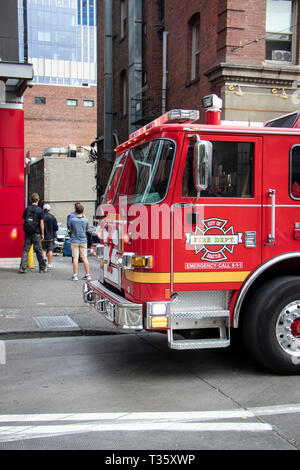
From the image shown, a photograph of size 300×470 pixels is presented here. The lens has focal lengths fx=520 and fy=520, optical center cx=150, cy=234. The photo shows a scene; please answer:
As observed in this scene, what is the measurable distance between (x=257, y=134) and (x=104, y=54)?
22.1 metres

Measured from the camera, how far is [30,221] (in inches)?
516

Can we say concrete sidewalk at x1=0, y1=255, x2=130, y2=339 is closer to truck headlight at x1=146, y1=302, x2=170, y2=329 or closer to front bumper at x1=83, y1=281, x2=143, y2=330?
front bumper at x1=83, y1=281, x2=143, y2=330

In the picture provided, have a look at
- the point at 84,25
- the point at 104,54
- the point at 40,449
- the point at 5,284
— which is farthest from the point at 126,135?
the point at 84,25

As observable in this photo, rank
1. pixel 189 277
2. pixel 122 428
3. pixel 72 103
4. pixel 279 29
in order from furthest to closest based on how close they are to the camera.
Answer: pixel 72 103
pixel 279 29
pixel 189 277
pixel 122 428

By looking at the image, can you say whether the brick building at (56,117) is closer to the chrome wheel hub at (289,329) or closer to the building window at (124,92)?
the building window at (124,92)

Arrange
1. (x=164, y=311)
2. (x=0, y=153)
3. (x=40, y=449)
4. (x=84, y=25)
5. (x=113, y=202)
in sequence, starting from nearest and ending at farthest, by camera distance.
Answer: (x=40, y=449) → (x=164, y=311) → (x=113, y=202) → (x=0, y=153) → (x=84, y=25)

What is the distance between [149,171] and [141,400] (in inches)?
91.9

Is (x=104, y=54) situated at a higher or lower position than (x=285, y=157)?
higher

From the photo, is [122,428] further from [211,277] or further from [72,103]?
[72,103]

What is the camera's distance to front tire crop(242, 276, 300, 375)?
5500mm

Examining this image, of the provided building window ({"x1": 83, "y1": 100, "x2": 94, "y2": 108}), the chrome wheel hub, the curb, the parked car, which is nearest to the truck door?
the chrome wheel hub

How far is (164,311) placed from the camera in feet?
17.3

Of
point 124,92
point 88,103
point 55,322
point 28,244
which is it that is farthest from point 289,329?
point 88,103

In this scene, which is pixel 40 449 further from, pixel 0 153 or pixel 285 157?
pixel 0 153
